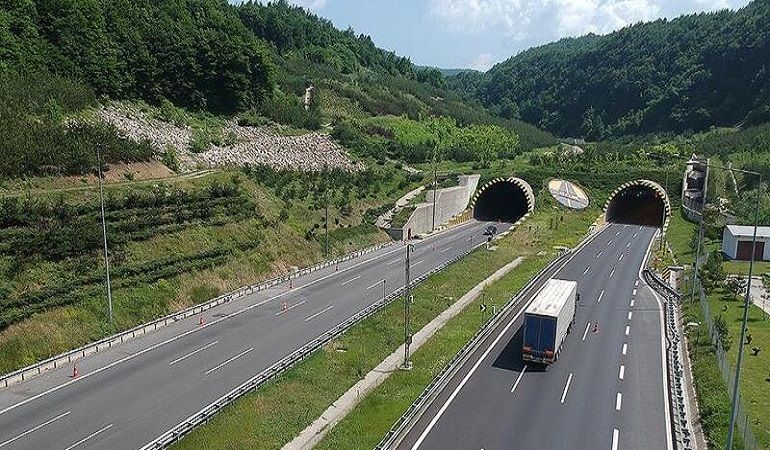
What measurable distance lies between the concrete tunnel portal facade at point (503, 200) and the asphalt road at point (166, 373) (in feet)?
151

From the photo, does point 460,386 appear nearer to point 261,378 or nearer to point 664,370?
point 261,378

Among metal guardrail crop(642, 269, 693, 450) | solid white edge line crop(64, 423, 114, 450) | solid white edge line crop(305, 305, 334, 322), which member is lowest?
solid white edge line crop(64, 423, 114, 450)

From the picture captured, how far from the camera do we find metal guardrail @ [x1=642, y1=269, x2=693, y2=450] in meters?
24.0

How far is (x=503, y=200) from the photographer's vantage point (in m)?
99.4

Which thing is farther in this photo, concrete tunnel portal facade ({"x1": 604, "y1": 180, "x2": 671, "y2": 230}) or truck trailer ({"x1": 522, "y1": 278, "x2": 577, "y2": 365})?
concrete tunnel portal facade ({"x1": 604, "y1": 180, "x2": 671, "y2": 230})

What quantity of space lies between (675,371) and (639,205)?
75795 millimetres

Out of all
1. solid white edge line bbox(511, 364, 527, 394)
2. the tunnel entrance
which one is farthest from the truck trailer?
the tunnel entrance

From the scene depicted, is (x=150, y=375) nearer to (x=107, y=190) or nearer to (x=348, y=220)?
(x=107, y=190)

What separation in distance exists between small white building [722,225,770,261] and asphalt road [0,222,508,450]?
33252 mm

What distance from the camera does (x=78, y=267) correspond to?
125 feet

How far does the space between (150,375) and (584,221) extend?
2595 inches

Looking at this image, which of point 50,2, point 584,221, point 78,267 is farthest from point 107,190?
point 584,221

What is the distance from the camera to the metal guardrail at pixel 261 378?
2333 cm

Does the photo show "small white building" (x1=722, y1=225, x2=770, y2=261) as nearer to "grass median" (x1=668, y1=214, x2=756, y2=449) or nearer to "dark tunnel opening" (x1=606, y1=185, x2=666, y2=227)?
"grass median" (x1=668, y1=214, x2=756, y2=449)
